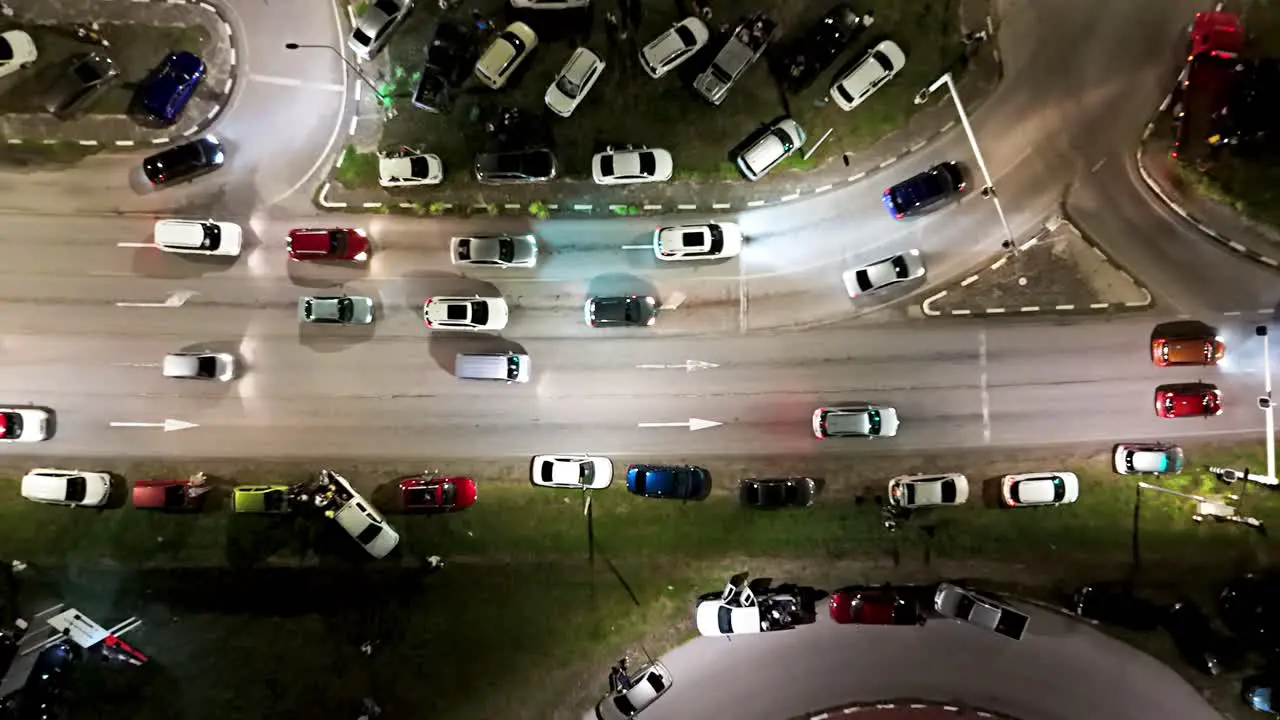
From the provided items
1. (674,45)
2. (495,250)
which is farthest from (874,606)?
(674,45)

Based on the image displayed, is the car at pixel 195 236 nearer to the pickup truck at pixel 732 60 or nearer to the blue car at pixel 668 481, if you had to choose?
the blue car at pixel 668 481

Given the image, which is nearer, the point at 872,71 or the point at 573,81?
the point at 872,71

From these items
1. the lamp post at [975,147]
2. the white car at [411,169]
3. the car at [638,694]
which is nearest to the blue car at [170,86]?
the white car at [411,169]

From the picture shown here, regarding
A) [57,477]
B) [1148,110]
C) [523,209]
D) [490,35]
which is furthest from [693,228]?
[57,477]

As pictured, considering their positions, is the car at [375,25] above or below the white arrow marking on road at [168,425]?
above

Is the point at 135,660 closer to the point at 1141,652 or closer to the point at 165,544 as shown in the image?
the point at 165,544

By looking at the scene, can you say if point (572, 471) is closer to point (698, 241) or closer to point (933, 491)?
point (698, 241)
